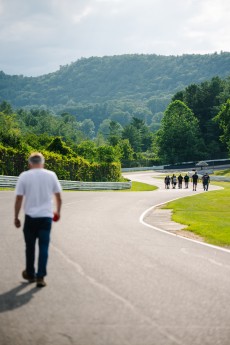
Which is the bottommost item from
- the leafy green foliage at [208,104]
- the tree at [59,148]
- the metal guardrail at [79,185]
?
the metal guardrail at [79,185]

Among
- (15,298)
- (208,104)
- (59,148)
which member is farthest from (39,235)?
(208,104)

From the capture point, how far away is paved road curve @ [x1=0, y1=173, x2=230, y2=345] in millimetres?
5840

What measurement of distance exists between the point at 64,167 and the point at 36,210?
44.0 m

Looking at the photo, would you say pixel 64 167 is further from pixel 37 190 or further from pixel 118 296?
pixel 118 296

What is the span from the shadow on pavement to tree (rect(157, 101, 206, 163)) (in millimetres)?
113875

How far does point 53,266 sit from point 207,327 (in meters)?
4.07

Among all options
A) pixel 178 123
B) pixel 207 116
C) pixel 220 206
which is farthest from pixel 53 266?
pixel 207 116

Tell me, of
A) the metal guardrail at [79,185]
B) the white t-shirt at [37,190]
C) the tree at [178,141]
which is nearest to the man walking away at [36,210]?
the white t-shirt at [37,190]

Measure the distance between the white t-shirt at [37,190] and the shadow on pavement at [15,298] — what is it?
114cm

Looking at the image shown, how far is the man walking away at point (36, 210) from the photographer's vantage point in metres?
8.12

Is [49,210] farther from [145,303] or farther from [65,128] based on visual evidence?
[65,128]

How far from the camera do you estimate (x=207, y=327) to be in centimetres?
618

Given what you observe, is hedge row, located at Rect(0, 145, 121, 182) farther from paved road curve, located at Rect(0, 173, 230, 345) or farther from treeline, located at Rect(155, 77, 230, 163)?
treeline, located at Rect(155, 77, 230, 163)

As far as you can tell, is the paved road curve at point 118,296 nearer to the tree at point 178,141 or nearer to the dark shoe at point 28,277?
the dark shoe at point 28,277
